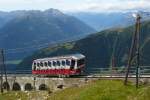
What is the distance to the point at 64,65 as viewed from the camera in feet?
298

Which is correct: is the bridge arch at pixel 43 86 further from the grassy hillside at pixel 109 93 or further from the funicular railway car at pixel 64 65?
the grassy hillside at pixel 109 93

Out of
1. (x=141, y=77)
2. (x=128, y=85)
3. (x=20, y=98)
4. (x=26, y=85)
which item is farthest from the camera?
(x=26, y=85)

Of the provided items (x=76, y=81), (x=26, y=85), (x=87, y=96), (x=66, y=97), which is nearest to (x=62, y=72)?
(x=76, y=81)

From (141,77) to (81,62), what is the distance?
23873 mm

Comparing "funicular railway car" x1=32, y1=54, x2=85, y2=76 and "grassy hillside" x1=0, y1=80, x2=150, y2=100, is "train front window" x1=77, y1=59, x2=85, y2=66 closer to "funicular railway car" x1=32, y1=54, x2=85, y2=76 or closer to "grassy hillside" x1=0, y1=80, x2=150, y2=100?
"funicular railway car" x1=32, y1=54, x2=85, y2=76

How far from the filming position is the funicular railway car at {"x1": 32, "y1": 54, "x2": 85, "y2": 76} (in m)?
88.9

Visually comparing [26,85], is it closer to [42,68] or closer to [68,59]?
[42,68]

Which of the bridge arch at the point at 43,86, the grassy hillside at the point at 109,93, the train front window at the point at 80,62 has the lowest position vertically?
the bridge arch at the point at 43,86

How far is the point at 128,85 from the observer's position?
205 feet

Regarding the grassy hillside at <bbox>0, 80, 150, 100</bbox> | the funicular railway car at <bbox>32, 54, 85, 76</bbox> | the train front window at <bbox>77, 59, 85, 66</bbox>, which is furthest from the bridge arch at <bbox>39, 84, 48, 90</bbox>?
the grassy hillside at <bbox>0, 80, 150, 100</bbox>

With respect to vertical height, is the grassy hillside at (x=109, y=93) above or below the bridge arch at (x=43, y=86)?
above

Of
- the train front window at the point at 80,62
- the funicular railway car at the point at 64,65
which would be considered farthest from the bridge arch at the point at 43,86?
the train front window at the point at 80,62

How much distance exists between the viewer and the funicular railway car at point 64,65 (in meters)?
88.9

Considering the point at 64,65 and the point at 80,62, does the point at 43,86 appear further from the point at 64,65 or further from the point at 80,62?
the point at 80,62
